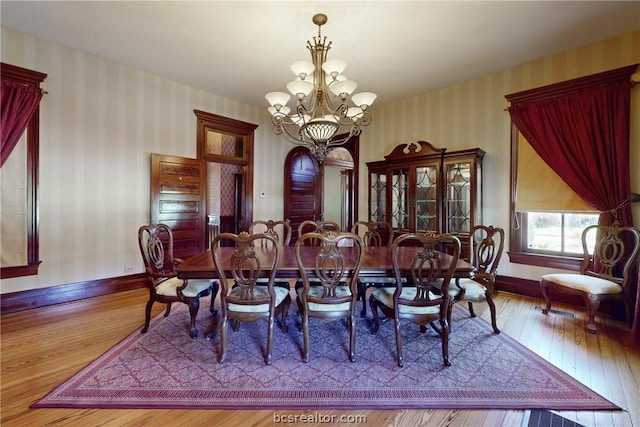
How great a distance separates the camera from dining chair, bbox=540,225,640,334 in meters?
2.69

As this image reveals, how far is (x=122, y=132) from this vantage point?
153 inches

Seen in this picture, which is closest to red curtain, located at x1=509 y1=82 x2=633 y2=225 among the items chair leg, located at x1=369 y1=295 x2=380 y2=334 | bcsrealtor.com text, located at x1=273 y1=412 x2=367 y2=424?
chair leg, located at x1=369 y1=295 x2=380 y2=334

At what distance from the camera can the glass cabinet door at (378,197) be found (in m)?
4.83

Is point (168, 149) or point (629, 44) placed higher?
point (629, 44)

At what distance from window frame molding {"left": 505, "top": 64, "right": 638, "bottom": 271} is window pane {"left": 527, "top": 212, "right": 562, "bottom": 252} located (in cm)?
9

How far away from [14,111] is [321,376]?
13.2 feet

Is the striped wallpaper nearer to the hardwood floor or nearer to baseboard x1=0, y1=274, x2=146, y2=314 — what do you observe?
baseboard x1=0, y1=274, x2=146, y2=314

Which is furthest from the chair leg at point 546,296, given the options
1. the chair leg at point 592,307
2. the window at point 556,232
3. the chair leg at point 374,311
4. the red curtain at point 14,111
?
the red curtain at point 14,111

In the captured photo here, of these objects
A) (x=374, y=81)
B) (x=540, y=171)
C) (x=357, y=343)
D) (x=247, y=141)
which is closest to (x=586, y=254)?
(x=540, y=171)

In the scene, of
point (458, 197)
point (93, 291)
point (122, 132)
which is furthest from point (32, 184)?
point (458, 197)

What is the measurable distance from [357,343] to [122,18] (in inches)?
150

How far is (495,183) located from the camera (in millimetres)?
3967

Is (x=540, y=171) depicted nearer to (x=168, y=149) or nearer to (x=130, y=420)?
(x=130, y=420)

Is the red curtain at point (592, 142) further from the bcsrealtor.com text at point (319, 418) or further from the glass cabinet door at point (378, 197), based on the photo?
the bcsrealtor.com text at point (319, 418)
